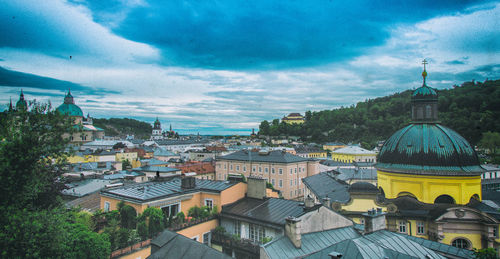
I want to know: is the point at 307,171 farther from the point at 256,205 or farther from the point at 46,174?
the point at 46,174

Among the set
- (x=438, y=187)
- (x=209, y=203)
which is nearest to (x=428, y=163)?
(x=438, y=187)

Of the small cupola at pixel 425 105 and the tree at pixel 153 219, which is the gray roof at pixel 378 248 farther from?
the small cupola at pixel 425 105

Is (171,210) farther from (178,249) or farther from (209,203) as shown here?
(178,249)

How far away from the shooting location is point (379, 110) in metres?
164

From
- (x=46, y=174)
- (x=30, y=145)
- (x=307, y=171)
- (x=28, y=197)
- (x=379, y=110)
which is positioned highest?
(x=379, y=110)

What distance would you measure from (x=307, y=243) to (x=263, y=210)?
4.30 meters

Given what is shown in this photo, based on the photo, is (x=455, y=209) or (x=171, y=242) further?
(x=455, y=209)

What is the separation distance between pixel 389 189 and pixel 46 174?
21501 millimetres

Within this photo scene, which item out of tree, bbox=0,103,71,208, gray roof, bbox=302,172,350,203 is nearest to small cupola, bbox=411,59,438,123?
gray roof, bbox=302,172,350,203

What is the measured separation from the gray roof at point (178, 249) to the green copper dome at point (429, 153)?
15.8 meters

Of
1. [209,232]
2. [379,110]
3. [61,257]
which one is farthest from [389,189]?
[379,110]

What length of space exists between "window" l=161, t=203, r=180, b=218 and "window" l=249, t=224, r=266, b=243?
4.57 meters

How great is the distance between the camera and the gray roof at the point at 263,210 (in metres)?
15.4

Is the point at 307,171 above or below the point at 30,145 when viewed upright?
below
